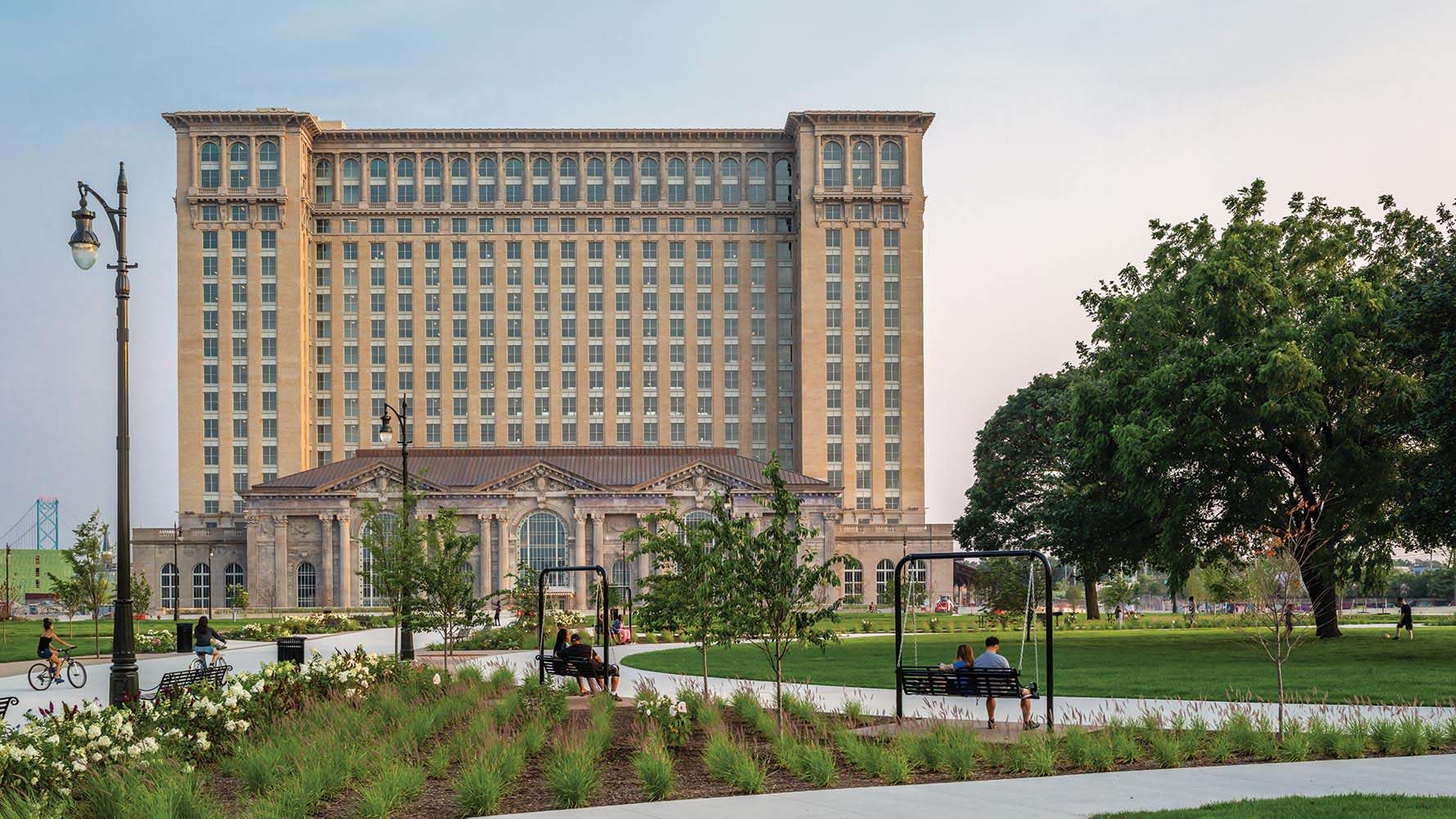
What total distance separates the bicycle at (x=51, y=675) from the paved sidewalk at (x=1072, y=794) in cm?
2381

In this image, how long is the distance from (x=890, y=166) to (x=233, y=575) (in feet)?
244

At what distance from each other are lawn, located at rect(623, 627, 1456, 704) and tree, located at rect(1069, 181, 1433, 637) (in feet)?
11.8

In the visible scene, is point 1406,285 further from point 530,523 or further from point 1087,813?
point 530,523

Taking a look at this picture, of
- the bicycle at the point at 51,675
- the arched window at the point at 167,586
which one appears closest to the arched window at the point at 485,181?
the arched window at the point at 167,586

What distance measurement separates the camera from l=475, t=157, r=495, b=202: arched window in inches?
5463

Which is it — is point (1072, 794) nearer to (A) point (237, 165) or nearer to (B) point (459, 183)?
(B) point (459, 183)

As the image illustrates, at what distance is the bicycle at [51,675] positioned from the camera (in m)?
33.2

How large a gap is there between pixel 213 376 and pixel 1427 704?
4897 inches

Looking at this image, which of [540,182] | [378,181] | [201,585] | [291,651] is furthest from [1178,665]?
[378,181]

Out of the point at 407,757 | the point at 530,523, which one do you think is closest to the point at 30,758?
the point at 407,757

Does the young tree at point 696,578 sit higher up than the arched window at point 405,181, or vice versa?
the arched window at point 405,181

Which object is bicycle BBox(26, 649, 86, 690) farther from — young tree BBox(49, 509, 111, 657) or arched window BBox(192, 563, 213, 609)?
arched window BBox(192, 563, 213, 609)

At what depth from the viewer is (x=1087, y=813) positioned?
542 inches

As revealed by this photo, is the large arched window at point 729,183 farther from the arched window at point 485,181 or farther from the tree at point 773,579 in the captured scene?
the tree at point 773,579
